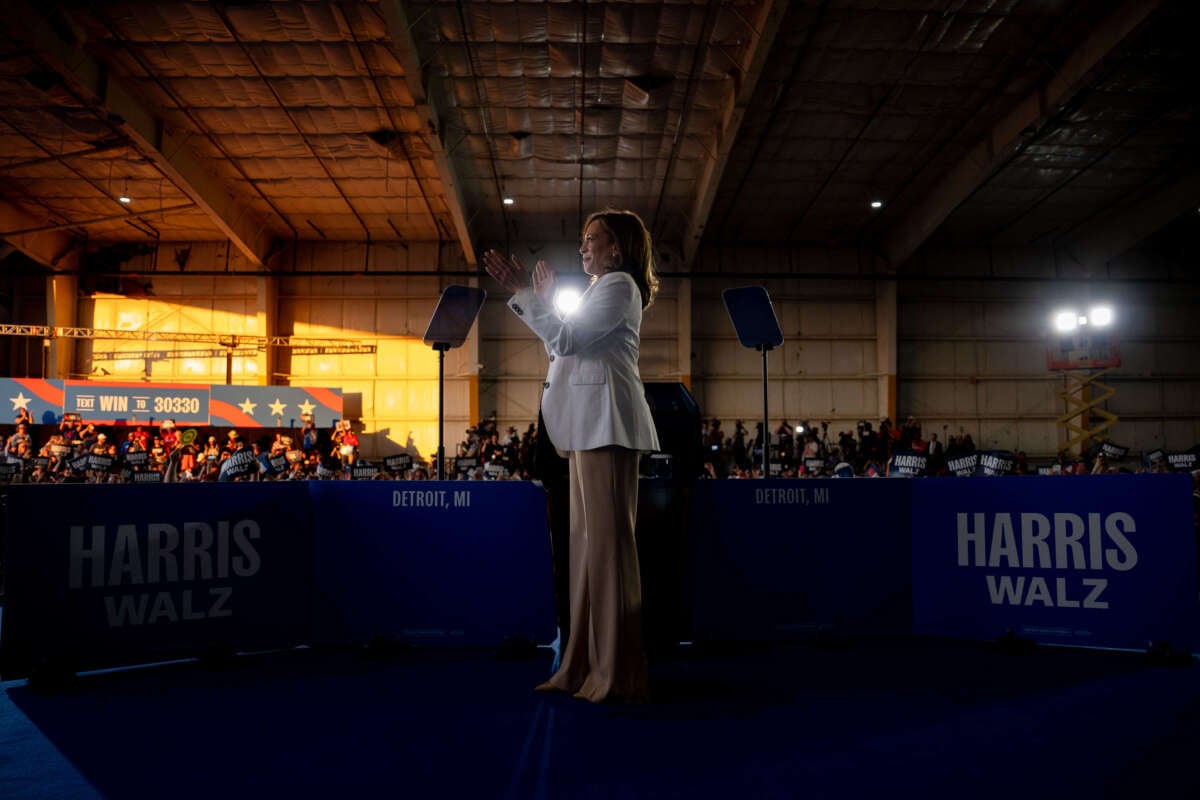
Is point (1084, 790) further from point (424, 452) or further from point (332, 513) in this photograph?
point (424, 452)

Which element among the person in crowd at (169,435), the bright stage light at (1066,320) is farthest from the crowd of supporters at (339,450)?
the bright stage light at (1066,320)

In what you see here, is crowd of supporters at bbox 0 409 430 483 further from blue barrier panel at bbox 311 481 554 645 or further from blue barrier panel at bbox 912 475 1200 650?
blue barrier panel at bbox 912 475 1200 650

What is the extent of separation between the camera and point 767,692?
293 cm

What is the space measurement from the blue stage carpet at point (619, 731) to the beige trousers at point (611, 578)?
10 cm

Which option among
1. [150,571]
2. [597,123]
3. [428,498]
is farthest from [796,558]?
[597,123]

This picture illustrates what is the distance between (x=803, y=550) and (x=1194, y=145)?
17840 mm

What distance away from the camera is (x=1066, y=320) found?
18.7 metres

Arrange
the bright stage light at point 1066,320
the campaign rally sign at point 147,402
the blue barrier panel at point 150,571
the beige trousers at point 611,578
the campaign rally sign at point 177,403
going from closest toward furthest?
1. the beige trousers at point 611,578
2. the blue barrier panel at point 150,571
3. the campaign rally sign at point 177,403
4. the campaign rally sign at point 147,402
5. the bright stage light at point 1066,320

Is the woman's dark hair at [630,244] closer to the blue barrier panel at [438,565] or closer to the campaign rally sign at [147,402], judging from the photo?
the blue barrier panel at [438,565]

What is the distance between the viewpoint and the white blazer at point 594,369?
2.71m

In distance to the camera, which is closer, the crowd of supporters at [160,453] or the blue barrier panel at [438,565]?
the blue barrier panel at [438,565]

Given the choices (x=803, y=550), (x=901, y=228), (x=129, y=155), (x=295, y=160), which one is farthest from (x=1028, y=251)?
(x=129, y=155)

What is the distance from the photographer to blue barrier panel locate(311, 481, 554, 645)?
146 inches

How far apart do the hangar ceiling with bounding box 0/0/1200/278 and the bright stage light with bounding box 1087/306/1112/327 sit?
8.32ft
